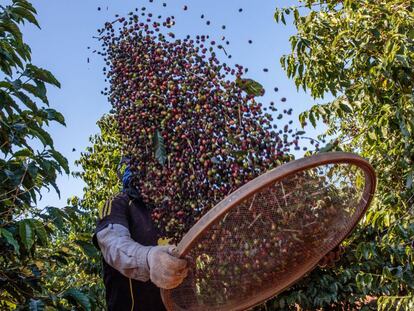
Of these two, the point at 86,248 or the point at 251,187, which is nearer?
the point at 251,187

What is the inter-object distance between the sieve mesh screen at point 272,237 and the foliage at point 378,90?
4.80ft

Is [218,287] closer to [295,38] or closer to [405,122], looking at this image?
[405,122]

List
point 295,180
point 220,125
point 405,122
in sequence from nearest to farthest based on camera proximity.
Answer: point 295,180, point 220,125, point 405,122

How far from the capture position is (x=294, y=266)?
3.92ft

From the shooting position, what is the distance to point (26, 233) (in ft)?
5.18

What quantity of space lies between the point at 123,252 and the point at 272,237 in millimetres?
390

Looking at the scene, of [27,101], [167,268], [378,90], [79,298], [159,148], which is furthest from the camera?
[378,90]

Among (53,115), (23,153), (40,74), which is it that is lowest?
(23,153)

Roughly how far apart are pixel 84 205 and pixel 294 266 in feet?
12.9

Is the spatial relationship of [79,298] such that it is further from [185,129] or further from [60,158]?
[185,129]

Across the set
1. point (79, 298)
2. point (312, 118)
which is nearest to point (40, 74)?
point (79, 298)

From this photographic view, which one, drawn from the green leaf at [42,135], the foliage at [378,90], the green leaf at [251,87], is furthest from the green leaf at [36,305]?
the foliage at [378,90]

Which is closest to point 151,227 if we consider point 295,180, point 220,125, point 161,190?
point 161,190

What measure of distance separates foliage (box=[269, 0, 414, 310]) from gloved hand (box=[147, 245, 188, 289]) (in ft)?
5.81
